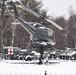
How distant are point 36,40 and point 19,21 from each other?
109 inches

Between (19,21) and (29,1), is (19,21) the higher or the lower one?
the lower one

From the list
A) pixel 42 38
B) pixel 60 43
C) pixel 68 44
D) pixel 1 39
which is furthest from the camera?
pixel 68 44

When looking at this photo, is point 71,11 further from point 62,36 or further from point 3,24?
point 3,24

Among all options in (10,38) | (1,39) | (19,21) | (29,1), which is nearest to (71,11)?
(29,1)

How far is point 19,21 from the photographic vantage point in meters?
32.1

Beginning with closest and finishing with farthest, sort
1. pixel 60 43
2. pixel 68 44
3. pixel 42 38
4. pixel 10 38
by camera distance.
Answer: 1. pixel 42 38
2. pixel 10 38
3. pixel 60 43
4. pixel 68 44

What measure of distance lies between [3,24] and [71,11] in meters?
29.1

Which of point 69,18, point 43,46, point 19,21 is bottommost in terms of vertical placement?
point 43,46

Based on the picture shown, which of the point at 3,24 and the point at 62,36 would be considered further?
the point at 62,36

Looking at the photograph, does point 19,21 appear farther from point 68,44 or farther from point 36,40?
point 68,44

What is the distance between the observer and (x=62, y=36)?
7862 cm

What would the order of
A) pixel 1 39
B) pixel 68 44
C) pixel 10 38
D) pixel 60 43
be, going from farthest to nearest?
1. pixel 68 44
2. pixel 60 43
3. pixel 10 38
4. pixel 1 39

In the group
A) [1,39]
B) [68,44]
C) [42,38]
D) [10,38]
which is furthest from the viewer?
[68,44]

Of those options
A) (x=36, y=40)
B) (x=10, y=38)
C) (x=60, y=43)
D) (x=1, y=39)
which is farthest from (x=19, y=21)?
(x=60, y=43)
